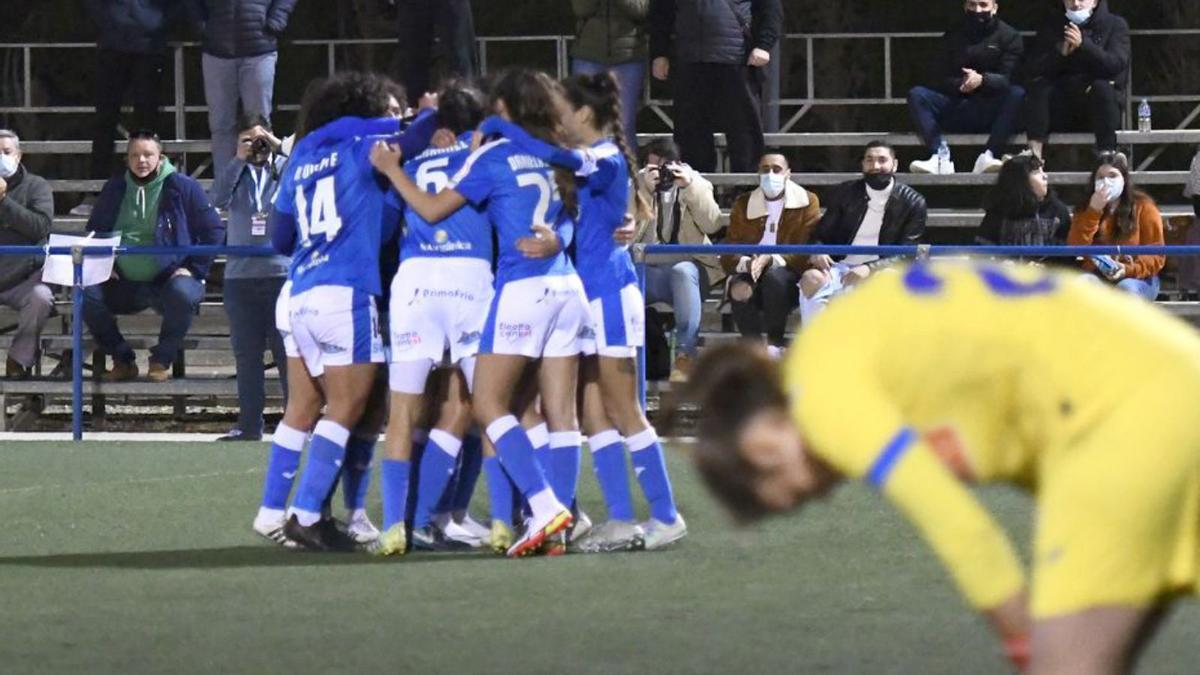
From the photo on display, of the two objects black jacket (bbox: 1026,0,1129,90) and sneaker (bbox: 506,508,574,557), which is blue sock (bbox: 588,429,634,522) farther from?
black jacket (bbox: 1026,0,1129,90)

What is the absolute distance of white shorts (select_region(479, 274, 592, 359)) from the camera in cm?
828

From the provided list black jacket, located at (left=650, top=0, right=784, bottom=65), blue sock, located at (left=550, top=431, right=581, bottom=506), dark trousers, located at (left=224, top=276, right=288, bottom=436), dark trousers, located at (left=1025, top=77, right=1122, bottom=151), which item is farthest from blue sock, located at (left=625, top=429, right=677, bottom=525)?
dark trousers, located at (left=1025, top=77, right=1122, bottom=151)

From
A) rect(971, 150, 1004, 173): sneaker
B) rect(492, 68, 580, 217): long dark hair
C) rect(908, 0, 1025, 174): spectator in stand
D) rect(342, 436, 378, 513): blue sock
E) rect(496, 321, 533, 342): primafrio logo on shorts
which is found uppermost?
rect(908, 0, 1025, 174): spectator in stand

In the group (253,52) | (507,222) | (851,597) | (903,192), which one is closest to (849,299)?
(851,597)

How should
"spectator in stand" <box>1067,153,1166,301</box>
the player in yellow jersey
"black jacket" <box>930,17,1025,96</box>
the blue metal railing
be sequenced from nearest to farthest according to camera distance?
1. the player in yellow jersey
2. the blue metal railing
3. "spectator in stand" <box>1067,153,1166,301</box>
4. "black jacket" <box>930,17,1025,96</box>

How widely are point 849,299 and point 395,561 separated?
5.00m

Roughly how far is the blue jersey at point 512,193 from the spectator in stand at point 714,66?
6.72m

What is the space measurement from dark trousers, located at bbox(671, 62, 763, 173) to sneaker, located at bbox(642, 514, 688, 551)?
6790 millimetres

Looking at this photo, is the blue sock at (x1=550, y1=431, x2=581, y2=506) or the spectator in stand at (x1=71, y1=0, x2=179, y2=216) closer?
the blue sock at (x1=550, y1=431, x2=581, y2=506)

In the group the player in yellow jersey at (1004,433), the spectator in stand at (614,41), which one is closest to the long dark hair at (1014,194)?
the spectator in stand at (614,41)

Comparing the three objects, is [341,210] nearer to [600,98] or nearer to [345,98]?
[345,98]

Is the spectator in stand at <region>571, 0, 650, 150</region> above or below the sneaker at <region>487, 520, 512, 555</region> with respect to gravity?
above

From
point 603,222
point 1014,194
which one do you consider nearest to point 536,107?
point 603,222

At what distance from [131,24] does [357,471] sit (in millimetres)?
7528
